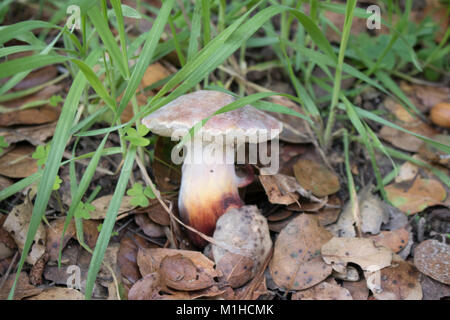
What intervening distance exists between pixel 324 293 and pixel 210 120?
0.91 meters

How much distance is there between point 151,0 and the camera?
3.09 m

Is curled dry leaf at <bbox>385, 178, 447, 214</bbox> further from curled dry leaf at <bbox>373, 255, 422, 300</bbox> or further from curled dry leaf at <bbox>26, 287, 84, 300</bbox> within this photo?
curled dry leaf at <bbox>26, 287, 84, 300</bbox>

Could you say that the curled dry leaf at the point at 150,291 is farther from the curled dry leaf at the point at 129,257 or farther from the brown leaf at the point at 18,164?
the brown leaf at the point at 18,164

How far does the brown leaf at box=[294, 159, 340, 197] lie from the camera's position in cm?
212

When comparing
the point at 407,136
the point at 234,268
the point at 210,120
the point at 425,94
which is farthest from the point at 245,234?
the point at 425,94

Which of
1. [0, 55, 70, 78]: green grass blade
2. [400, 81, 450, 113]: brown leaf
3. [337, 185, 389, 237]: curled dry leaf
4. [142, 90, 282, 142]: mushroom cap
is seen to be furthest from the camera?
[400, 81, 450, 113]: brown leaf

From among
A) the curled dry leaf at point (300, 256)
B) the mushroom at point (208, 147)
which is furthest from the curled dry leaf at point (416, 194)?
the mushroom at point (208, 147)

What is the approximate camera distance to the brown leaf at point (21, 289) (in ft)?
5.53

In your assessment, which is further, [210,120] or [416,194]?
[416,194]

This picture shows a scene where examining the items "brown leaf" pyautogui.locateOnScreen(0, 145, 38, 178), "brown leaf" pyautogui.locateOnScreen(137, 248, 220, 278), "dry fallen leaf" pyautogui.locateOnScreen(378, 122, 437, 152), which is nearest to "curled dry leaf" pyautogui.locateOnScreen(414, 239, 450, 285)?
"dry fallen leaf" pyautogui.locateOnScreen(378, 122, 437, 152)

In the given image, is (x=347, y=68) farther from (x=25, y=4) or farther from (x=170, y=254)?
(x=25, y=4)

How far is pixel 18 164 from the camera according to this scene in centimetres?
211

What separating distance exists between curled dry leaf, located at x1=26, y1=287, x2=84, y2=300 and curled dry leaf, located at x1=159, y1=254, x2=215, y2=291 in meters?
0.37

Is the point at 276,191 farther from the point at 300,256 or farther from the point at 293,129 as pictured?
the point at 293,129
